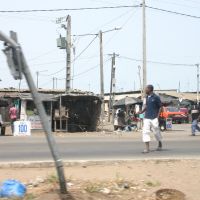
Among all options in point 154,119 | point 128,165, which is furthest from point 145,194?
point 154,119

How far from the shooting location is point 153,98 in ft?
47.7

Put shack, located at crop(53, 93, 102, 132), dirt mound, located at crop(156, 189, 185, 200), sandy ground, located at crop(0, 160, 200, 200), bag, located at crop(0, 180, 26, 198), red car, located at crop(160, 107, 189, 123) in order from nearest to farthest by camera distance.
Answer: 1. bag, located at crop(0, 180, 26, 198)
2. sandy ground, located at crop(0, 160, 200, 200)
3. dirt mound, located at crop(156, 189, 185, 200)
4. shack, located at crop(53, 93, 102, 132)
5. red car, located at crop(160, 107, 189, 123)

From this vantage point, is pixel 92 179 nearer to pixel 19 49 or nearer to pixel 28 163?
pixel 28 163

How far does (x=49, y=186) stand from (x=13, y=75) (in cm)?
242

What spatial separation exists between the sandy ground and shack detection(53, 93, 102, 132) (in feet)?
69.6

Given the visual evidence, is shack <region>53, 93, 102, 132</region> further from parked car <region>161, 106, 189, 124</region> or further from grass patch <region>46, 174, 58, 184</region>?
grass patch <region>46, 174, 58, 184</region>

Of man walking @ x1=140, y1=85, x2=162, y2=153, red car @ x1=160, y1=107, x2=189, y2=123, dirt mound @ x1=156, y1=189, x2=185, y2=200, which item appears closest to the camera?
dirt mound @ x1=156, y1=189, x2=185, y2=200

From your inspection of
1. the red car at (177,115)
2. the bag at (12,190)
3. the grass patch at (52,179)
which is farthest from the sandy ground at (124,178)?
the red car at (177,115)

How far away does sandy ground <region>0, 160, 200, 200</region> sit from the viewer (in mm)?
8938

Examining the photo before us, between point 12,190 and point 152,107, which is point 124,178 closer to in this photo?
point 12,190

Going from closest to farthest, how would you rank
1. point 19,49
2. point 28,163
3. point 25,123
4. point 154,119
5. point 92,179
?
point 19,49 → point 92,179 → point 28,163 → point 154,119 → point 25,123

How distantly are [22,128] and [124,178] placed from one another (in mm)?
17648

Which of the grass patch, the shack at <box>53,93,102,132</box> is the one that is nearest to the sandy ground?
the grass patch

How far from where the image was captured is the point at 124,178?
1022cm
